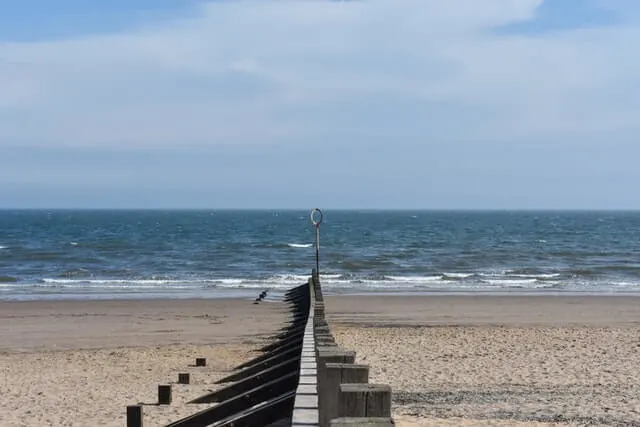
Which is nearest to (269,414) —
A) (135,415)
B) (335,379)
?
(335,379)

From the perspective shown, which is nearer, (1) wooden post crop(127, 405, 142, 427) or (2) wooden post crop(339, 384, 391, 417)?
(2) wooden post crop(339, 384, 391, 417)

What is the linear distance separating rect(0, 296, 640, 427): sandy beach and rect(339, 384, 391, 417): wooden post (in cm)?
539

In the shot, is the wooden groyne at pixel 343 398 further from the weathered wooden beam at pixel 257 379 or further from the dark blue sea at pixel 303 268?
the dark blue sea at pixel 303 268

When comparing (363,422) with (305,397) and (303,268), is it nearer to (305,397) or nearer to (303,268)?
(305,397)

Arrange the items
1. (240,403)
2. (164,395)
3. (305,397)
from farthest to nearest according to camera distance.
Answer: (164,395)
(240,403)
(305,397)

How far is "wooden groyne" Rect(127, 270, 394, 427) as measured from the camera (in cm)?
412

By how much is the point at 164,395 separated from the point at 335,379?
7.25 metres

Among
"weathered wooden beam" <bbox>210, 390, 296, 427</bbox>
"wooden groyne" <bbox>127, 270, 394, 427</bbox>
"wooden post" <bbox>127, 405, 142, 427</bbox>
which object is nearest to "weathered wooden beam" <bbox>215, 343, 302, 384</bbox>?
"wooden groyne" <bbox>127, 270, 394, 427</bbox>

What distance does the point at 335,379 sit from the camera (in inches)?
186

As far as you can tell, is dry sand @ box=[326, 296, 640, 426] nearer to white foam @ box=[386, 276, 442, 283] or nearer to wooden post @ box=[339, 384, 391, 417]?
wooden post @ box=[339, 384, 391, 417]

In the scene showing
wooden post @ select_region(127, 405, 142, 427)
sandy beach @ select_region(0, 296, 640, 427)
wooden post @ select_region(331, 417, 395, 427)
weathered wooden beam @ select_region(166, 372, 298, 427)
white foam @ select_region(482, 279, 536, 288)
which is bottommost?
white foam @ select_region(482, 279, 536, 288)

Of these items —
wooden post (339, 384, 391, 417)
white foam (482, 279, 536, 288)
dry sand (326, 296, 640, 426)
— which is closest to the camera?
wooden post (339, 384, 391, 417)

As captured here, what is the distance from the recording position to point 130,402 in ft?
39.1

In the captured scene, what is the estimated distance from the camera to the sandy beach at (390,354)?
35.4 feet
